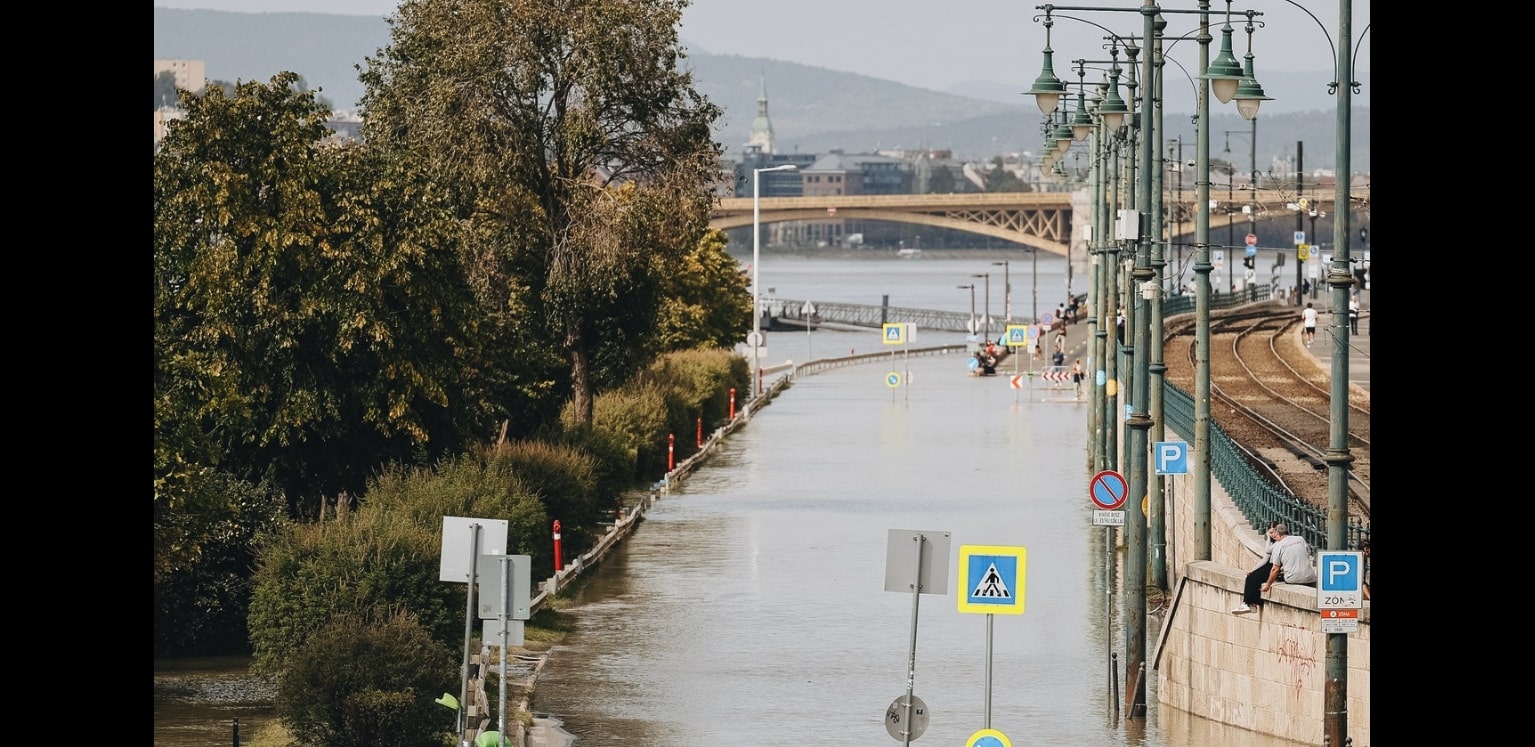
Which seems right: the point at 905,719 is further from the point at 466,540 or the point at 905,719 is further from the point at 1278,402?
the point at 1278,402

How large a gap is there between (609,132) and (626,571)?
14.6 meters

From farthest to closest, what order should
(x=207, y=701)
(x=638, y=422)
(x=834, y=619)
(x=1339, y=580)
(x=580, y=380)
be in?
1. (x=638, y=422)
2. (x=580, y=380)
3. (x=834, y=619)
4. (x=207, y=701)
5. (x=1339, y=580)

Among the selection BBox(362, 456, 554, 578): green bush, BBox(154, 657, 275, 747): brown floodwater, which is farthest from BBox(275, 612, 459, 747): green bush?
BBox(362, 456, 554, 578): green bush

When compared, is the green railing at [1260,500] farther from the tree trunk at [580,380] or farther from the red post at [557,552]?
the tree trunk at [580,380]

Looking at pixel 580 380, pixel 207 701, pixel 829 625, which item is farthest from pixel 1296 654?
pixel 580 380

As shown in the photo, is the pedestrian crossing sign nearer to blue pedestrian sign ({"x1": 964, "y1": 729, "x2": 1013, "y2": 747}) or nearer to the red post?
blue pedestrian sign ({"x1": 964, "y1": 729, "x2": 1013, "y2": 747})

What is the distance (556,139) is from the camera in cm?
6169

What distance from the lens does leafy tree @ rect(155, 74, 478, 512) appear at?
44781 mm

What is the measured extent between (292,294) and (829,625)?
1084cm

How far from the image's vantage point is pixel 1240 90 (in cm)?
3019
